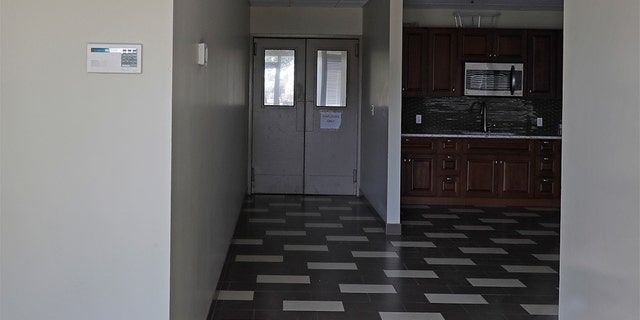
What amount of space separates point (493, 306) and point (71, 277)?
2479 millimetres

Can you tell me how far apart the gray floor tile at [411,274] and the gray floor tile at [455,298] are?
441 millimetres

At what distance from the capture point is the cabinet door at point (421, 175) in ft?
26.0

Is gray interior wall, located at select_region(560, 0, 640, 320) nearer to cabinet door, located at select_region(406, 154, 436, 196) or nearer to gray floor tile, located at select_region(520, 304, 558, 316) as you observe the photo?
gray floor tile, located at select_region(520, 304, 558, 316)

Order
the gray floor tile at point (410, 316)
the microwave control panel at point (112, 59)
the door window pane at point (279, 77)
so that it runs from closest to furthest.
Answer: the microwave control panel at point (112, 59) < the gray floor tile at point (410, 316) < the door window pane at point (279, 77)

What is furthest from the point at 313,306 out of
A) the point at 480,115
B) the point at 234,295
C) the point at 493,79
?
the point at 480,115

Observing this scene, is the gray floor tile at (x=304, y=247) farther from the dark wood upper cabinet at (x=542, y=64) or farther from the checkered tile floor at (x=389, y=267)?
the dark wood upper cabinet at (x=542, y=64)

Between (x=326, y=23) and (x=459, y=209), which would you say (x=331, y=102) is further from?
(x=459, y=209)

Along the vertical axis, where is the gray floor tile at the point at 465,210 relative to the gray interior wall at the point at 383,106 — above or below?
below

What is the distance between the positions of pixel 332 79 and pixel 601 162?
20.6ft

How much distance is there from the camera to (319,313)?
140 inches

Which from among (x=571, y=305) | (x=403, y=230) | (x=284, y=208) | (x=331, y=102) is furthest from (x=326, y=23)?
(x=571, y=305)

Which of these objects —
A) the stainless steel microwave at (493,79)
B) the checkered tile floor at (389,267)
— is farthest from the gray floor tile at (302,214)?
the stainless steel microwave at (493,79)

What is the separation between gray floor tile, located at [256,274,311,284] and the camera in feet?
13.8

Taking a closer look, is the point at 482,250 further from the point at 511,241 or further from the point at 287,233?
the point at 287,233
